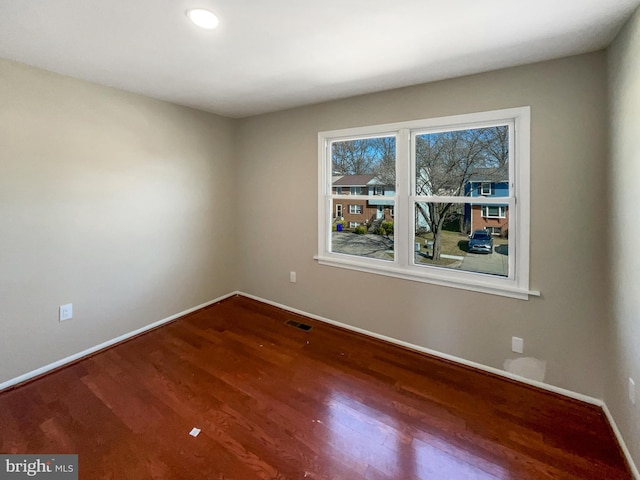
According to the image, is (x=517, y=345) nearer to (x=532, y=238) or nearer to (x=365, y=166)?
(x=532, y=238)

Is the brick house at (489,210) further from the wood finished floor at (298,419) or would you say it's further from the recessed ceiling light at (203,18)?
the recessed ceiling light at (203,18)

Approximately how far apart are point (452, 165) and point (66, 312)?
11.2ft

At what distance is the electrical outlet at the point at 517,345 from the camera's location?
2201 millimetres

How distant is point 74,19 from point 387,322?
119 inches

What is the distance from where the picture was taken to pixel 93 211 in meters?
2.53

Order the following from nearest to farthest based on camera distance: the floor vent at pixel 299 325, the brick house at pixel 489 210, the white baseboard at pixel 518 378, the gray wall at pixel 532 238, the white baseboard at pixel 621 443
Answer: the white baseboard at pixel 621 443 < the white baseboard at pixel 518 378 < the gray wall at pixel 532 238 < the brick house at pixel 489 210 < the floor vent at pixel 299 325

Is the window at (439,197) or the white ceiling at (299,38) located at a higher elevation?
the white ceiling at (299,38)

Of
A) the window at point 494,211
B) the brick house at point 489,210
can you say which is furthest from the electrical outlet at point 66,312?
the window at point 494,211

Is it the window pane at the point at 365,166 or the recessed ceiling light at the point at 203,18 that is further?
the window pane at the point at 365,166

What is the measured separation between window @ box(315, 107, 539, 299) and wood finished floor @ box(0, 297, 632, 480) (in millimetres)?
805

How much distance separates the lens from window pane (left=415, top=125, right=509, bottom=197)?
2260mm

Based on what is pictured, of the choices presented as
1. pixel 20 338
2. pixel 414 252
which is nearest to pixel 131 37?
pixel 20 338

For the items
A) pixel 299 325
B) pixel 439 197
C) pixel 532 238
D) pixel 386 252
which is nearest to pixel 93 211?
pixel 299 325

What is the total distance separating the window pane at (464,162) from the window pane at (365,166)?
0.86 ft
